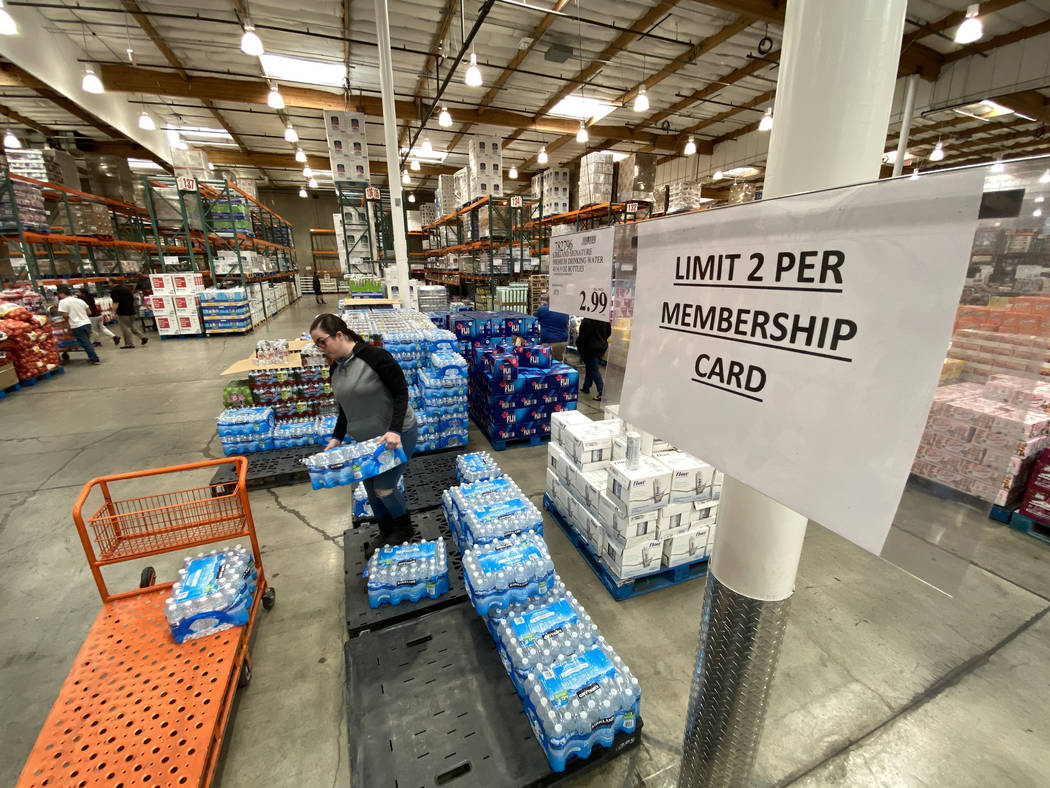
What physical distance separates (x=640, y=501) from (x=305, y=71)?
13.7m

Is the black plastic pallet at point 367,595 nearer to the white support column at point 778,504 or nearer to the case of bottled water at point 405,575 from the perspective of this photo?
the case of bottled water at point 405,575

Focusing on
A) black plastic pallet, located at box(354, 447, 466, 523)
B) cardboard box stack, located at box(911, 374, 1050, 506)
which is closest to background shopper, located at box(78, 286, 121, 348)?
black plastic pallet, located at box(354, 447, 466, 523)

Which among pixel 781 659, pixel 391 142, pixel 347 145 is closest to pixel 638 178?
pixel 391 142

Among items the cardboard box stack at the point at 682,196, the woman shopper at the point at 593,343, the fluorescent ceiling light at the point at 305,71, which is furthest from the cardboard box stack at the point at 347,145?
the cardboard box stack at the point at 682,196

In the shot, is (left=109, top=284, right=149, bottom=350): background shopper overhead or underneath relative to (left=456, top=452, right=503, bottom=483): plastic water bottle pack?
overhead

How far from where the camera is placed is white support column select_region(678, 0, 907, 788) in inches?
37.9

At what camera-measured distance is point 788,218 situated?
916 mm

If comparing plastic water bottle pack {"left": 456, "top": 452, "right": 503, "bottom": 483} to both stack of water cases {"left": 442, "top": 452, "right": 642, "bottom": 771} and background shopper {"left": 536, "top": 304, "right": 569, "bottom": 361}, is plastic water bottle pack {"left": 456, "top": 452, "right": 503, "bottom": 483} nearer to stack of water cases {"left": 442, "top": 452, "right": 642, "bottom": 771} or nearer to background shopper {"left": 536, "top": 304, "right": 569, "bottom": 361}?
stack of water cases {"left": 442, "top": 452, "right": 642, "bottom": 771}

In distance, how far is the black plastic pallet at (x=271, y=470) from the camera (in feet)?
16.6

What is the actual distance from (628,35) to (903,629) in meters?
11.7

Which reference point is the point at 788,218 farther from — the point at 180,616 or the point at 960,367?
the point at 180,616

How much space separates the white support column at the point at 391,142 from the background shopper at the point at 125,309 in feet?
26.1

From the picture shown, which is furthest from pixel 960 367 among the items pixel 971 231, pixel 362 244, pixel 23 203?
pixel 362 244

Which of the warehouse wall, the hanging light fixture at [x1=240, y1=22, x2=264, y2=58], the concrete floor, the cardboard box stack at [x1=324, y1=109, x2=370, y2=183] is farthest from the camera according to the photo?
the warehouse wall
